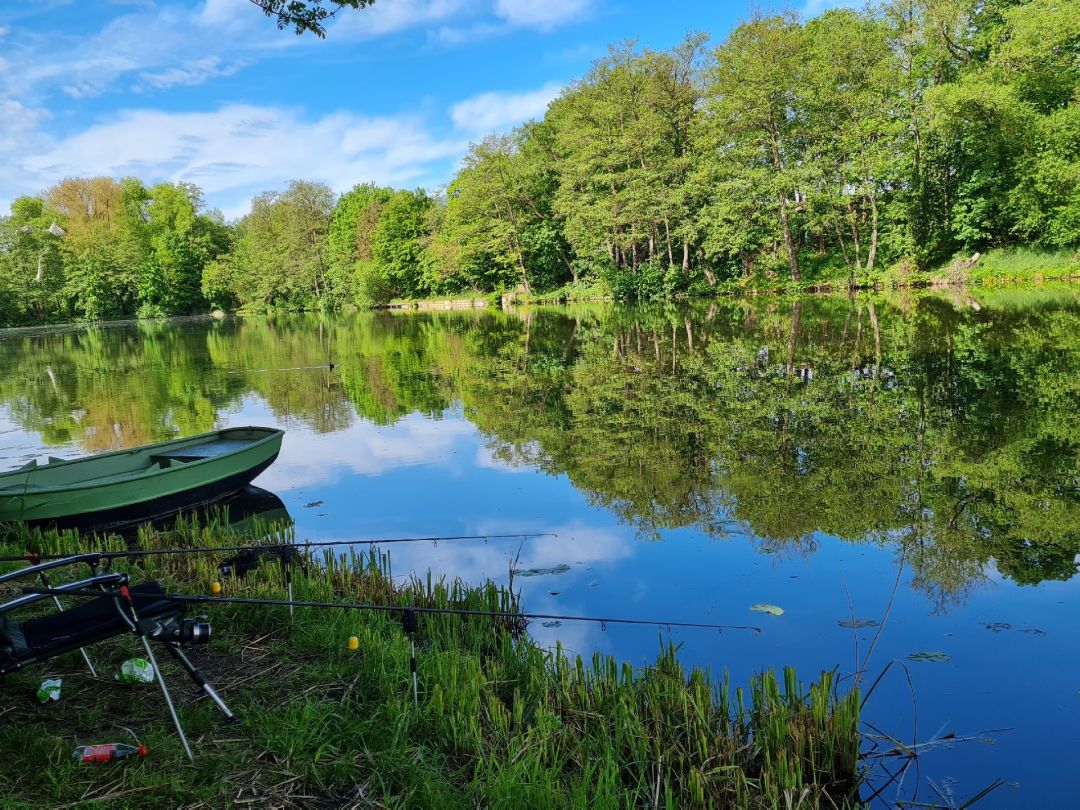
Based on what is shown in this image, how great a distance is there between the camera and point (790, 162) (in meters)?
39.9

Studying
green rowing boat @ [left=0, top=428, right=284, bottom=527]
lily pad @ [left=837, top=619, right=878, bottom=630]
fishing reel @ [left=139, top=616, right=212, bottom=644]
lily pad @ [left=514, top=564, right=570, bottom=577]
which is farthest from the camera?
green rowing boat @ [left=0, top=428, right=284, bottom=527]

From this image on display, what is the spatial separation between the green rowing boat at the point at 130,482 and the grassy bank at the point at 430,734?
14.7ft

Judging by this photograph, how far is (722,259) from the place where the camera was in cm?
4816

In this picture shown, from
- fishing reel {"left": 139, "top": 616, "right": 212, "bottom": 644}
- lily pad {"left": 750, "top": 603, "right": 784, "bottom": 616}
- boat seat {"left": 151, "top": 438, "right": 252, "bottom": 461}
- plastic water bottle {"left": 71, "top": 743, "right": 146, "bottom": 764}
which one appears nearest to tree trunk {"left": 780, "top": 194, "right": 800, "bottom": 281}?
boat seat {"left": 151, "top": 438, "right": 252, "bottom": 461}

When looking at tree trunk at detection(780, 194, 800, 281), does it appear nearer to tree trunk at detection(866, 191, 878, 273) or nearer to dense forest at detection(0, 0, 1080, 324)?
dense forest at detection(0, 0, 1080, 324)

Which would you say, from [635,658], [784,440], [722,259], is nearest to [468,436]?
[784,440]

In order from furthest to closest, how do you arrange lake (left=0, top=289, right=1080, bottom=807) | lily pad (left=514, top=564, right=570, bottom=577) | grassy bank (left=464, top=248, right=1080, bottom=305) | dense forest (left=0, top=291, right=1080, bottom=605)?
grassy bank (left=464, top=248, right=1080, bottom=305) < dense forest (left=0, top=291, right=1080, bottom=605) < lily pad (left=514, top=564, right=570, bottom=577) < lake (left=0, top=289, right=1080, bottom=807)

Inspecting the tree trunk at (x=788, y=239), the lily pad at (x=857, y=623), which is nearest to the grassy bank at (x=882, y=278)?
the tree trunk at (x=788, y=239)

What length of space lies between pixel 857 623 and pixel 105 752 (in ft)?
16.2

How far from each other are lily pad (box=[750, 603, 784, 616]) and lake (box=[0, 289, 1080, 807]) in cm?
6

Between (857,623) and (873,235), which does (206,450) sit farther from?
(873,235)

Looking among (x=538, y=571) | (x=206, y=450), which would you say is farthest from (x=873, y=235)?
(x=538, y=571)

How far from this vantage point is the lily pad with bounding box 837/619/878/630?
5355 mm

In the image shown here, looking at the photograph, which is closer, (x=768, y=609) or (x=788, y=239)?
(x=768, y=609)
